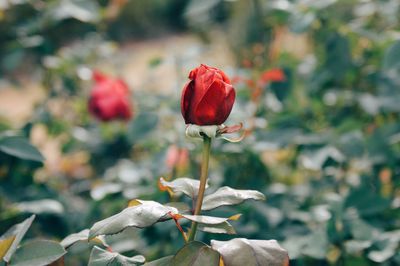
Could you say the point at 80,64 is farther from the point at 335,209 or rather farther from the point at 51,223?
the point at 335,209

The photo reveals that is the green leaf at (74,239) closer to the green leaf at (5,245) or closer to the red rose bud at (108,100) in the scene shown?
the green leaf at (5,245)


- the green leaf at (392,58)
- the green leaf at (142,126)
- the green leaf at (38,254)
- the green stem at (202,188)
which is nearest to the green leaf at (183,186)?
the green stem at (202,188)

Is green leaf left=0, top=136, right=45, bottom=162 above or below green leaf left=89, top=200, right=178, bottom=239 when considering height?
below

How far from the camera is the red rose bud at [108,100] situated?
1582 millimetres

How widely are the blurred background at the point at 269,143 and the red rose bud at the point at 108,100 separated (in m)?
0.05

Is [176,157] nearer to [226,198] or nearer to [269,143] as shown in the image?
[269,143]

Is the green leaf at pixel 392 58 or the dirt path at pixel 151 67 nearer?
the green leaf at pixel 392 58

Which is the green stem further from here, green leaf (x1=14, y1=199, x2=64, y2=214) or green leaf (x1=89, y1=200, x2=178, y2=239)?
green leaf (x1=14, y1=199, x2=64, y2=214)

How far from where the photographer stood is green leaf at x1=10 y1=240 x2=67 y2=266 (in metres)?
0.63

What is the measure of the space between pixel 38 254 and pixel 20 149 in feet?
1.37

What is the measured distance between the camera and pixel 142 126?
1351mm

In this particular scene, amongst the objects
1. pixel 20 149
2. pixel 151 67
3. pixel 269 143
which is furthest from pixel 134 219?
pixel 151 67

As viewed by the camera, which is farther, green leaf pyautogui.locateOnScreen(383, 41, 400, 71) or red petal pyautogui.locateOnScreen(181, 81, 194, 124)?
green leaf pyautogui.locateOnScreen(383, 41, 400, 71)

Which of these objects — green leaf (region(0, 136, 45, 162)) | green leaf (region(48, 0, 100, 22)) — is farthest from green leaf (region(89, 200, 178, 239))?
green leaf (region(48, 0, 100, 22))
